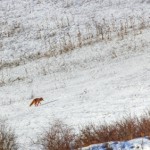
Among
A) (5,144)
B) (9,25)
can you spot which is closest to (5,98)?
(5,144)

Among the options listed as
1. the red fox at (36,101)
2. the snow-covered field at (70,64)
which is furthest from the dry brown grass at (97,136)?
the red fox at (36,101)

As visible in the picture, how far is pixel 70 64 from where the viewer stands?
2430 centimetres

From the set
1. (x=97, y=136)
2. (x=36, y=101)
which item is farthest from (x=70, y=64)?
(x=97, y=136)

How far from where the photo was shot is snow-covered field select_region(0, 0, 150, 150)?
17.7 meters

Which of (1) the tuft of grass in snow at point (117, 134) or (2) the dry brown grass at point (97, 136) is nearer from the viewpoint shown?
(1) the tuft of grass in snow at point (117, 134)

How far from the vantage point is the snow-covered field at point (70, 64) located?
17.7 m

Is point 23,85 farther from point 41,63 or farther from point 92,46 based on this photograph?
point 92,46

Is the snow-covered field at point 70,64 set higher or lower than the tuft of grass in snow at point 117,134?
higher

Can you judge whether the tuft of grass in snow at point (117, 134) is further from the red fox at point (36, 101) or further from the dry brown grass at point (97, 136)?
the red fox at point (36, 101)

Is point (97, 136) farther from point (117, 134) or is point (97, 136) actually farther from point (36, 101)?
point (36, 101)

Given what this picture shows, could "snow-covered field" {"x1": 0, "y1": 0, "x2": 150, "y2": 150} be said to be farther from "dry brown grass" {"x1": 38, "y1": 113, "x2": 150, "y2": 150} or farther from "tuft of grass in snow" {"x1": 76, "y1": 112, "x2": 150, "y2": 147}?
"tuft of grass in snow" {"x1": 76, "y1": 112, "x2": 150, "y2": 147}

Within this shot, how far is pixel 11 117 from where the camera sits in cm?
1880

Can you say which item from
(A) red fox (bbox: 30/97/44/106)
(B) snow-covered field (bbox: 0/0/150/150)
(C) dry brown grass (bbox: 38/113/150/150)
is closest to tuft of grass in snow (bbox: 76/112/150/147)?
(C) dry brown grass (bbox: 38/113/150/150)

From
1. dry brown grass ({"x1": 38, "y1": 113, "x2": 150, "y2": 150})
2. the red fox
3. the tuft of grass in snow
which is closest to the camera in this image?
the tuft of grass in snow
